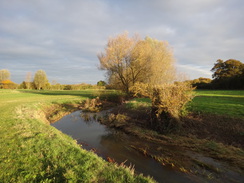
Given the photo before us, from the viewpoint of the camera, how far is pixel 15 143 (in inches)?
190

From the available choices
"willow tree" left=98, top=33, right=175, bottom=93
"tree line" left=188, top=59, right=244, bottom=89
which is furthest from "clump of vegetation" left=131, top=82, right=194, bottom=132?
"tree line" left=188, top=59, right=244, bottom=89

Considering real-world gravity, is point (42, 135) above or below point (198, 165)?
above

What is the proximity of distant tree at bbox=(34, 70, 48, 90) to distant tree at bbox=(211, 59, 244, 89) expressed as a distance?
60889mm

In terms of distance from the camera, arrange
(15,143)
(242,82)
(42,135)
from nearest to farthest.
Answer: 1. (15,143)
2. (42,135)
3. (242,82)

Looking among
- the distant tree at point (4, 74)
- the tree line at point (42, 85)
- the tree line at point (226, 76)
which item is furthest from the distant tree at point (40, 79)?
the tree line at point (226, 76)

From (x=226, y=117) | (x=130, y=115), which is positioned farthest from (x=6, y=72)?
(x=226, y=117)

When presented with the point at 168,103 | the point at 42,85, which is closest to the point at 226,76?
the point at 168,103

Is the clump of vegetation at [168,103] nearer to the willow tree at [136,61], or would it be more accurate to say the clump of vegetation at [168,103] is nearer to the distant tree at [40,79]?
the willow tree at [136,61]

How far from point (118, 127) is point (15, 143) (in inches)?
223

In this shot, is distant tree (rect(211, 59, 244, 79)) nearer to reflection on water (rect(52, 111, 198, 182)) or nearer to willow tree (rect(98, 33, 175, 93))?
willow tree (rect(98, 33, 175, 93))

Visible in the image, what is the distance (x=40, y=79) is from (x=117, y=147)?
6157cm

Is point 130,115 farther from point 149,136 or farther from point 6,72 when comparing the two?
point 6,72

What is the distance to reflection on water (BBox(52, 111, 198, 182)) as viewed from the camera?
15.1 feet

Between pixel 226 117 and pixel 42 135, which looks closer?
pixel 42 135
